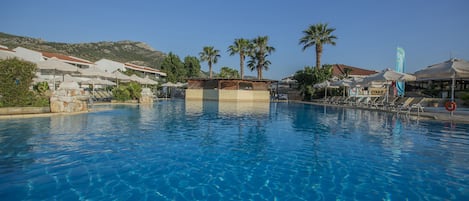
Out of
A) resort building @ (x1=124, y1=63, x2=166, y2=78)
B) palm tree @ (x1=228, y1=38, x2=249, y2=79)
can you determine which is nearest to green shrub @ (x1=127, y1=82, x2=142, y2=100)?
palm tree @ (x1=228, y1=38, x2=249, y2=79)

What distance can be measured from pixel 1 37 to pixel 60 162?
309 feet

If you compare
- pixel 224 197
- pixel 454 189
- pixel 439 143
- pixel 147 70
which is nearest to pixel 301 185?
pixel 224 197

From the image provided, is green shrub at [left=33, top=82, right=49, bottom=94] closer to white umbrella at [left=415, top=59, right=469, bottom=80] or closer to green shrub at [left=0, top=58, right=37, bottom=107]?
green shrub at [left=0, top=58, right=37, bottom=107]

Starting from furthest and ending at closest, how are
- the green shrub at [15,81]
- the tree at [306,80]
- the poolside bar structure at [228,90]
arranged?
the poolside bar structure at [228,90], the tree at [306,80], the green shrub at [15,81]

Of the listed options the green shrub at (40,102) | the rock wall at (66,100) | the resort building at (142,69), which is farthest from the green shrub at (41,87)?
the resort building at (142,69)

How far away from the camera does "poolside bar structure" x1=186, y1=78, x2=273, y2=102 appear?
33312mm

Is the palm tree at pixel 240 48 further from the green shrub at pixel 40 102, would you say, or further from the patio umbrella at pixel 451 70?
the green shrub at pixel 40 102

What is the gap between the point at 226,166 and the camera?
5.21m

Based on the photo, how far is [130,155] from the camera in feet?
19.0

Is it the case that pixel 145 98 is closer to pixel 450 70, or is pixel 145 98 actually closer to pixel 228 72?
pixel 450 70

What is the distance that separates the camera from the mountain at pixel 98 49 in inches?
2793

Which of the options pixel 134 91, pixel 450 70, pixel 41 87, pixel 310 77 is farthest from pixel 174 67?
pixel 450 70

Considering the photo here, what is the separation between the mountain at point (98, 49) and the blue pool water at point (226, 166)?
6964cm

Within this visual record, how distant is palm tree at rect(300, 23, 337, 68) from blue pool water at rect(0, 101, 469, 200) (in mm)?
23909
